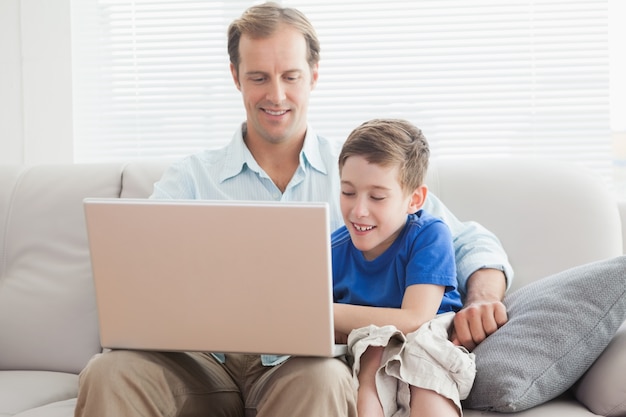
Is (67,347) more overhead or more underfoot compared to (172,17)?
more underfoot

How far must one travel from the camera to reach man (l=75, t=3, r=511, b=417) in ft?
4.59

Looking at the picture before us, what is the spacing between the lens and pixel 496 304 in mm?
1694

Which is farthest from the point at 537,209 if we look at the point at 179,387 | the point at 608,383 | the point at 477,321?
the point at 179,387

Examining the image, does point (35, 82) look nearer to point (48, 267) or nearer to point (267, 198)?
point (48, 267)

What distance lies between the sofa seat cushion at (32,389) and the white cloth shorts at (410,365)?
0.80m

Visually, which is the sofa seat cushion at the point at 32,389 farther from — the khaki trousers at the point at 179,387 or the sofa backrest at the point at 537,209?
the sofa backrest at the point at 537,209

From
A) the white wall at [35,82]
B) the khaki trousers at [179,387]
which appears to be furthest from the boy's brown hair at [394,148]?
the white wall at [35,82]

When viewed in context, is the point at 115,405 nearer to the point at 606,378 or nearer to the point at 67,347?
the point at 67,347

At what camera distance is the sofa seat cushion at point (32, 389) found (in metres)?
1.80

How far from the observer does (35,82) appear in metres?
3.10

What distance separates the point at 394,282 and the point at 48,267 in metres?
1.01

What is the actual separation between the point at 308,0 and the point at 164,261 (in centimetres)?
199

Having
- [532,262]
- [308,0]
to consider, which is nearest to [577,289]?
[532,262]

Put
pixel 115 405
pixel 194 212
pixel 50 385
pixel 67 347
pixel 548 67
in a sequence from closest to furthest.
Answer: pixel 194 212 < pixel 115 405 < pixel 50 385 < pixel 67 347 < pixel 548 67
